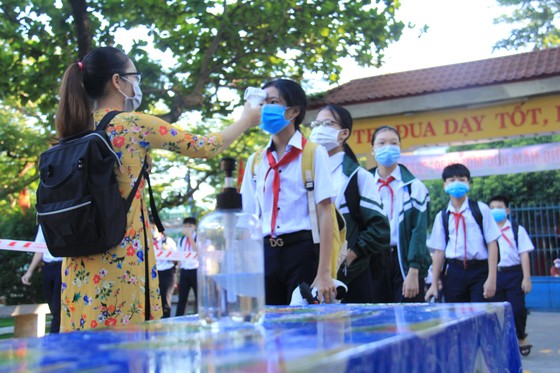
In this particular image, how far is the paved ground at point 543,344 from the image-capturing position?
24.9 feet

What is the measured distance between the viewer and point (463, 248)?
7312 millimetres

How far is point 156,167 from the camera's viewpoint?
1784 cm

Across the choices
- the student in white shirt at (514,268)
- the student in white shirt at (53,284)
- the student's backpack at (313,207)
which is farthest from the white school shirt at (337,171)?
the student in white shirt at (53,284)

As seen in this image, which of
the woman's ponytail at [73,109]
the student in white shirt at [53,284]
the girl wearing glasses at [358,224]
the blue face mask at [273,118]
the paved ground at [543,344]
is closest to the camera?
the woman's ponytail at [73,109]

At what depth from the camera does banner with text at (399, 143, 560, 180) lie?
13688 millimetres

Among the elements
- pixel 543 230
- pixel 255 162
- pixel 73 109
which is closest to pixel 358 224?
pixel 255 162

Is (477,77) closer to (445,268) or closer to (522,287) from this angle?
(522,287)

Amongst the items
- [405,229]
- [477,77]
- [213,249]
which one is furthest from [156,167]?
[213,249]

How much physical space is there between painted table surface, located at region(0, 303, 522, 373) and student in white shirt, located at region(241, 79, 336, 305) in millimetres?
1650

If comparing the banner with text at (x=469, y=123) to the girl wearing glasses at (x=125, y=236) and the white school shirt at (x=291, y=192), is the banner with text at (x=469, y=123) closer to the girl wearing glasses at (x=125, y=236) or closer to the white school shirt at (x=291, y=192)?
the white school shirt at (x=291, y=192)

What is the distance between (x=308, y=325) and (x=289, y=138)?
260cm

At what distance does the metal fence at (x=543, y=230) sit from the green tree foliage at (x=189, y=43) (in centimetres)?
695

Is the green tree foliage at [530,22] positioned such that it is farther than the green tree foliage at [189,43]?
Yes

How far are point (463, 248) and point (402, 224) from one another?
5.00 ft
